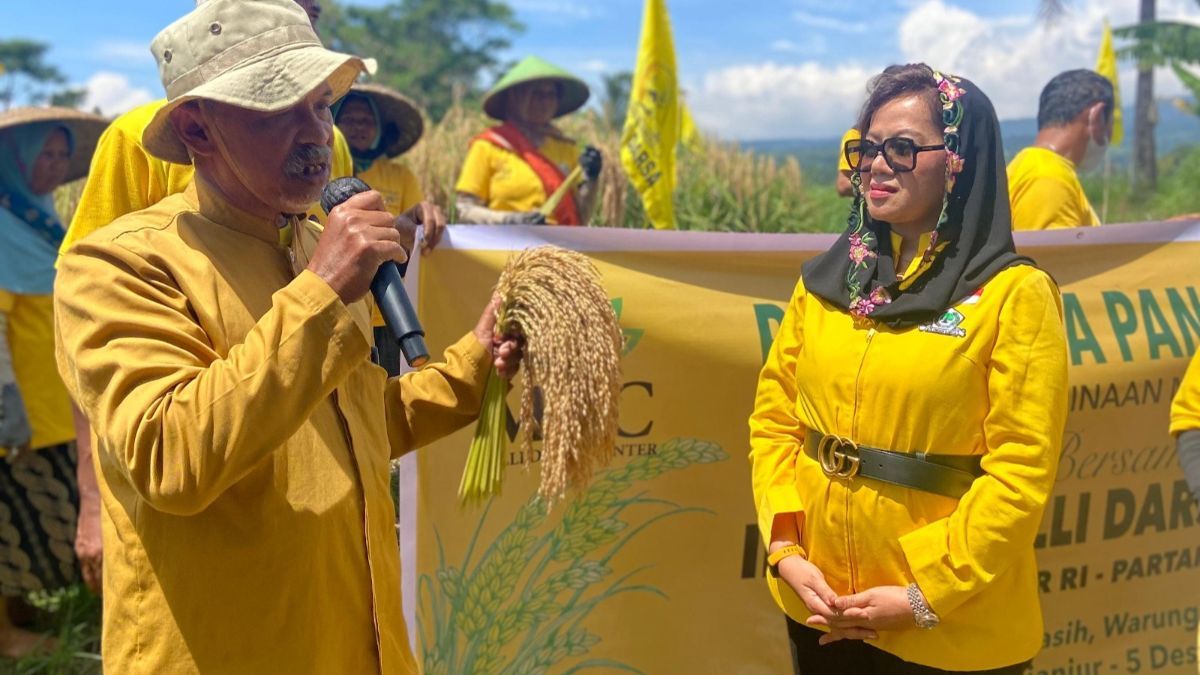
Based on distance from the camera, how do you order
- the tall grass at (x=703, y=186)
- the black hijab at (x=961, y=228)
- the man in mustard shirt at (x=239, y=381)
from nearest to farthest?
the man in mustard shirt at (x=239, y=381) < the black hijab at (x=961, y=228) < the tall grass at (x=703, y=186)

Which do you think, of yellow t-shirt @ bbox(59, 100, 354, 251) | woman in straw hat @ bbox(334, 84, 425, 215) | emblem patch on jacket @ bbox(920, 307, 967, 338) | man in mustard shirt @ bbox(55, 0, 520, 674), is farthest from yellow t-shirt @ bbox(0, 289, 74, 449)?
emblem patch on jacket @ bbox(920, 307, 967, 338)

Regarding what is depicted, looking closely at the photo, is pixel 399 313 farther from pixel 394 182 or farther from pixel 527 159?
pixel 527 159

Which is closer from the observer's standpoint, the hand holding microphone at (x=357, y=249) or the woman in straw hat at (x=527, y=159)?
the hand holding microphone at (x=357, y=249)

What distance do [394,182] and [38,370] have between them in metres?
1.68

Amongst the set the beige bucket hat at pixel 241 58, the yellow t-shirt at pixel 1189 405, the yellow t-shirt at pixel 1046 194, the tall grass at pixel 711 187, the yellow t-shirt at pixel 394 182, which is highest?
the beige bucket hat at pixel 241 58

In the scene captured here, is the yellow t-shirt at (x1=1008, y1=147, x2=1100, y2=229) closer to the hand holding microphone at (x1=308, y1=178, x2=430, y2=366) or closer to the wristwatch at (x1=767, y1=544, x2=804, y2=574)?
the wristwatch at (x1=767, y1=544, x2=804, y2=574)

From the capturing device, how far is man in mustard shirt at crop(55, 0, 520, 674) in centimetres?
150

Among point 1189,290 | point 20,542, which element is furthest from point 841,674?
point 20,542

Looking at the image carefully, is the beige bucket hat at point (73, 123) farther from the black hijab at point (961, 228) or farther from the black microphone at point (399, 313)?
the black hijab at point (961, 228)

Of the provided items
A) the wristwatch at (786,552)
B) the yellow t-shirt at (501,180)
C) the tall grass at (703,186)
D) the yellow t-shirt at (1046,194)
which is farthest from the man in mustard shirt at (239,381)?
the tall grass at (703,186)

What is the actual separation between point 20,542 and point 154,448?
122 inches

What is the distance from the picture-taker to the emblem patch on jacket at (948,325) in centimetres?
215

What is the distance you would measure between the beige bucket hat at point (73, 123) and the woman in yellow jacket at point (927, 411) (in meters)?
3.31

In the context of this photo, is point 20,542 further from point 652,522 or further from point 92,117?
point 652,522
